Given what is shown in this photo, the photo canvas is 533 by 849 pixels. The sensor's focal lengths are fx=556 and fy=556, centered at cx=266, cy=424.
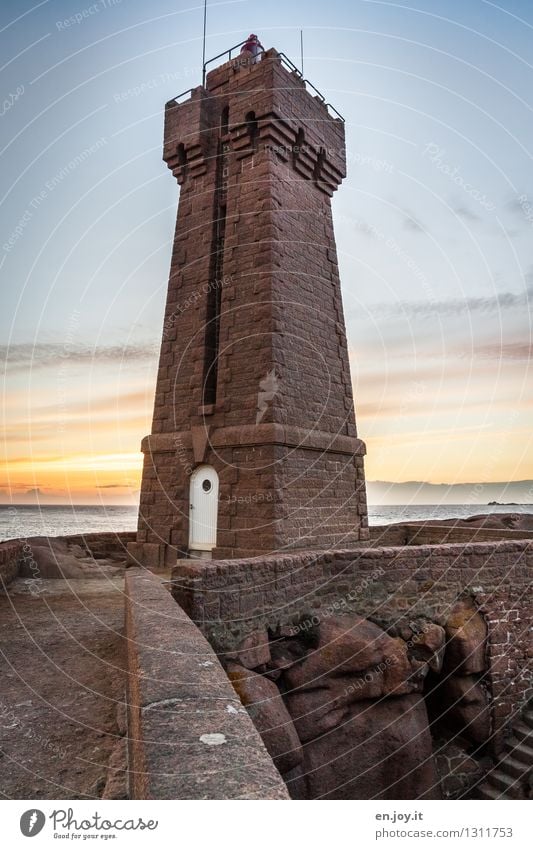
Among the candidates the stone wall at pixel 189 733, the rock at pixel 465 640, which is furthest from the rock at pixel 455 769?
the stone wall at pixel 189 733

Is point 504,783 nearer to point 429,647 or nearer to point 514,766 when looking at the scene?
point 514,766

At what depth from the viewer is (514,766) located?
322 inches

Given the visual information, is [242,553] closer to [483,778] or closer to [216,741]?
[483,778]

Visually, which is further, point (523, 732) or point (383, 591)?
point (523, 732)

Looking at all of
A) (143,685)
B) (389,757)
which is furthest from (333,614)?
(143,685)

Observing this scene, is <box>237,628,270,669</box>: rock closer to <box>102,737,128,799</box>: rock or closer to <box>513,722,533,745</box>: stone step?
<box>102,737,128,799</box>: rock

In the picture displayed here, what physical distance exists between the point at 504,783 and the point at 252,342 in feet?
27.2

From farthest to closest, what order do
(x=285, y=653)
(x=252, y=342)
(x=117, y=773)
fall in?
(x=252, y=342) < (x=285, y=653) < (x=117, y=773)

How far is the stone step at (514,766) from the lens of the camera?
807 centimetres

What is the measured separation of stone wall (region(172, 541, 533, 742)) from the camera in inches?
255

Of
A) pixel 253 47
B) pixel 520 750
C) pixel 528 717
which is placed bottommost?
pixel 520 750
